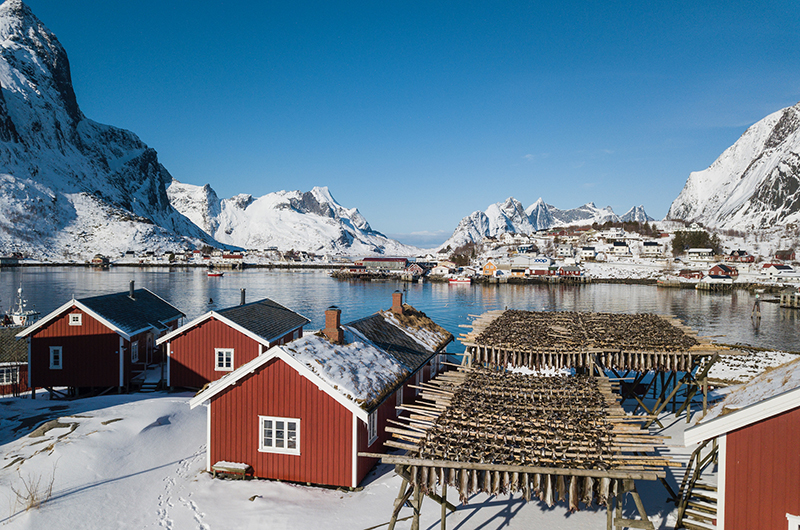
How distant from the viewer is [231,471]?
43.0ft

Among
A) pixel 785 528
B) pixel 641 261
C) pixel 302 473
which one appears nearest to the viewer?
pixel 785 528

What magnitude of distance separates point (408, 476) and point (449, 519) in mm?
3344

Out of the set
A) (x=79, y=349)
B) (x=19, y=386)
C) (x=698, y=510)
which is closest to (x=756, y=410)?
(x=698, y=510)

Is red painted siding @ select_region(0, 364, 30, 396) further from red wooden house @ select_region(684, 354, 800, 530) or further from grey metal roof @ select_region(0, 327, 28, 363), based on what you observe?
red wooden house @ select_region(684, 354, 800, 530)

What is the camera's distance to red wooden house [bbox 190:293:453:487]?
12625mm

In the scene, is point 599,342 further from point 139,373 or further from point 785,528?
point 139,373

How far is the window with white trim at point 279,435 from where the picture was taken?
13.0m

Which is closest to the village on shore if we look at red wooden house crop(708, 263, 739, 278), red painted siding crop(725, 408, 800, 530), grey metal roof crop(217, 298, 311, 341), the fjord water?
red painted siding crop(725, 408, 800, 530)

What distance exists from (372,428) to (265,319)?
41.7 feet

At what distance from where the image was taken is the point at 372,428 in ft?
45.0

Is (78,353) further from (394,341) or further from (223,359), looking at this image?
(394,341)

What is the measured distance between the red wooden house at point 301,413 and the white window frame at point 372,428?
0.03 m

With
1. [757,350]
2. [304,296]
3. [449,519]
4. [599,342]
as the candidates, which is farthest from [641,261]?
[449,519]

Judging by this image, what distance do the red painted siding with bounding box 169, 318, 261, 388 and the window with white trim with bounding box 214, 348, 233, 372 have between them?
0.44ft
